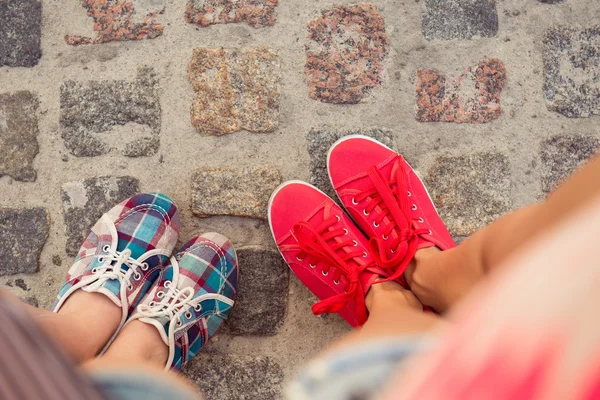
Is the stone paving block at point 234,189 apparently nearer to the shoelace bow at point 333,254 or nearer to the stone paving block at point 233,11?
the shoelace bow at point 333,254

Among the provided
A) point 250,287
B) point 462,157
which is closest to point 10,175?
point 250,287


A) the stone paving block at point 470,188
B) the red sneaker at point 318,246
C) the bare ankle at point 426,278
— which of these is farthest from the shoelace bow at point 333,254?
the stone paving block at point 470,188

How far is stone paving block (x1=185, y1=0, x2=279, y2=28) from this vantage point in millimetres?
1209

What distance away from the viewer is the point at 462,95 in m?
1.21

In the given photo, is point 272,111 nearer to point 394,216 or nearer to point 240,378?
point 394,216

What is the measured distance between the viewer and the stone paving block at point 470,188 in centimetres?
120

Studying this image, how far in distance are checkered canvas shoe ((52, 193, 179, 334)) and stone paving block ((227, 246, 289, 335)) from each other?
8.1 inches

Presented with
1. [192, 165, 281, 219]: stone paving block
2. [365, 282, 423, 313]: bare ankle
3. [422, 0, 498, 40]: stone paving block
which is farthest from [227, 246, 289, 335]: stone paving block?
[422, 0, 498, 40]: stone paving block

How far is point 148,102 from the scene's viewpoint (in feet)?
3.96

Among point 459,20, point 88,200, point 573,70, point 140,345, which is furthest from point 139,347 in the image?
point 573,70

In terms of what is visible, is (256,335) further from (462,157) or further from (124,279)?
(462,157)

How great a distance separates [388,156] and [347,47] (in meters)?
0.29

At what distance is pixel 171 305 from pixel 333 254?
0.41 metres

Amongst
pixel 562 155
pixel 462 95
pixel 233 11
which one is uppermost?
pixel 233 11
